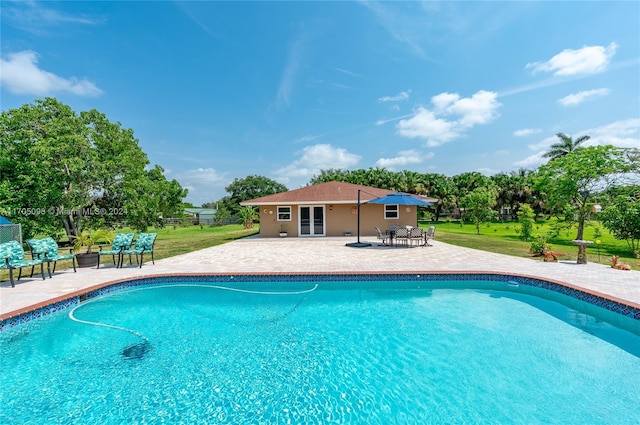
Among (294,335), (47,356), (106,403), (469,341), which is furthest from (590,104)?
(47,356)

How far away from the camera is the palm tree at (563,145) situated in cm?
3684

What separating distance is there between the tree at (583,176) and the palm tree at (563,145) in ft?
87.5

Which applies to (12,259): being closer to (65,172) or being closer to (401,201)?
(65,172)

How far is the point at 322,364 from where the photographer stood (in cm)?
434

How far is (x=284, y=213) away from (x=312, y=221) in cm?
201

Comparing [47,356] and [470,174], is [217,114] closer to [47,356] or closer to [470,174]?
[47,356]

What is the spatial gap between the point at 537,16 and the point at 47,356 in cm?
1851

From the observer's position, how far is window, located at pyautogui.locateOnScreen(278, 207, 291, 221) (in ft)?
65.3

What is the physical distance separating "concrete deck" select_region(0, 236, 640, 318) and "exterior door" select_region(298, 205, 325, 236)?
692 centimetres

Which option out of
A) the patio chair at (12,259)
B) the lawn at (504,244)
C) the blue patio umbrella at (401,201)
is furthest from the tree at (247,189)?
the patio chair at (12,259)

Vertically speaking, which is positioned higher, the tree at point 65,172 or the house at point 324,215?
the tree at point 65,172

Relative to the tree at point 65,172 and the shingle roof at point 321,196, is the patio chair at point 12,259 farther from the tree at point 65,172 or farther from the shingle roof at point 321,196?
the shingle roof at point 321,196

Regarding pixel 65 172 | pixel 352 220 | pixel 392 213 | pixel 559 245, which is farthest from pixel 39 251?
pixel 559 245

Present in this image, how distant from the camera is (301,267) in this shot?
30.2ft
